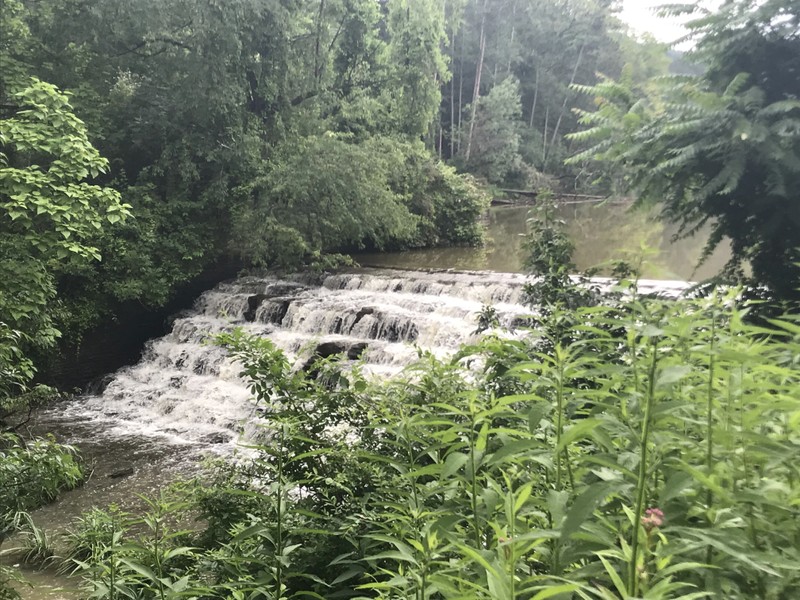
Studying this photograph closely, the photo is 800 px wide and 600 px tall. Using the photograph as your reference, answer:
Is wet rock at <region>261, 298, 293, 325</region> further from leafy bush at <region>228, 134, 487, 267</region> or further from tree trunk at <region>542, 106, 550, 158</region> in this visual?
tree trunk at <region>542, 106, 550, 158</region>

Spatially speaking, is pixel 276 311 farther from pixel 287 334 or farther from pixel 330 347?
pixel 330 347

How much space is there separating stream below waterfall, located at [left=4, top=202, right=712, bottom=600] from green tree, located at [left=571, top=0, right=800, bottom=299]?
81 cm

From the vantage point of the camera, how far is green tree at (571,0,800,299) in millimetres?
4566

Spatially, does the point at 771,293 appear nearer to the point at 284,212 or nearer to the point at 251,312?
the point at 251,312

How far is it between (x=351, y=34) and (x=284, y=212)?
8.82 metres

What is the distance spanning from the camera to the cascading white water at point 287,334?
9219mm

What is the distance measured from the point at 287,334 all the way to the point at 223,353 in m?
1.37

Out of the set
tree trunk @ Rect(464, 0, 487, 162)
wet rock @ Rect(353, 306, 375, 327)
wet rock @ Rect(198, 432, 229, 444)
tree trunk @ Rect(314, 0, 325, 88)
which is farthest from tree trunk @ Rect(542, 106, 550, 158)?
wet rock @ Rect(198, 432, 229, 444)

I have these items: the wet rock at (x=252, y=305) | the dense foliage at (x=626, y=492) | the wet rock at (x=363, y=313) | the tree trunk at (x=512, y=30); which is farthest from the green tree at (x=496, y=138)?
the dense foliage at (x=626, y=492)

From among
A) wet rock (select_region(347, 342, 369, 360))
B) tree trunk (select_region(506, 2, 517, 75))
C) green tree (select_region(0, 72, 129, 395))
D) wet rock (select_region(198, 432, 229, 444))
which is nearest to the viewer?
green tree (select_region(0, 72, 129, 395))

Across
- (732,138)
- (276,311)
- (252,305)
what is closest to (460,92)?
(252,305)

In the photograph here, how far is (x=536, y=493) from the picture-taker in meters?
1.71

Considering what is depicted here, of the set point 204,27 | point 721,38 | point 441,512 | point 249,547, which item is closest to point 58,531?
point 249,547

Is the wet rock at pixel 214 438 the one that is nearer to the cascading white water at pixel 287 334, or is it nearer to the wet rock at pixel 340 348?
the cascading white water at pixel 287 334
